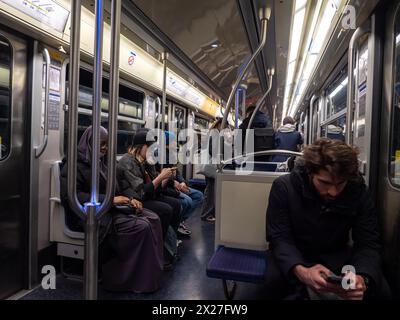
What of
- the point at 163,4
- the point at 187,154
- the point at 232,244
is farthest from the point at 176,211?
the point at 187,154

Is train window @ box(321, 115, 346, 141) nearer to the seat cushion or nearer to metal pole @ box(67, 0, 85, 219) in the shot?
the seat cushion

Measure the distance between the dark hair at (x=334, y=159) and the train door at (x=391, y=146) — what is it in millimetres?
382

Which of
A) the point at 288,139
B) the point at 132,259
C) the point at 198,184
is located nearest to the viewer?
the point at 132,259

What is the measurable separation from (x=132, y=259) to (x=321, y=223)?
4.49 feet

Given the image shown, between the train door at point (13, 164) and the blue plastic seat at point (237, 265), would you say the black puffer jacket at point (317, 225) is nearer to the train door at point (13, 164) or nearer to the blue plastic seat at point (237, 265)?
the blue plastic seat at point (237, 265)

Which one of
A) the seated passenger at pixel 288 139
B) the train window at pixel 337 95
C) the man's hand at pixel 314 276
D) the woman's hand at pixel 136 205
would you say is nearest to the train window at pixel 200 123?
the seated passenger at pixel 288 139

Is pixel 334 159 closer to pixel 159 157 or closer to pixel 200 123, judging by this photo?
pixel 159 157

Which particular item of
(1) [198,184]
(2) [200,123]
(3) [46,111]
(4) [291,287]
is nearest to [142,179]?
(3) [46,111]

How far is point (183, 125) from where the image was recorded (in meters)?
5.74

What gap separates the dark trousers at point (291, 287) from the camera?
133 cm

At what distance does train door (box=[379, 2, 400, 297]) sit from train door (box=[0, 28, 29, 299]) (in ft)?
7.68

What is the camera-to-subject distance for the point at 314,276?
49.6 inches

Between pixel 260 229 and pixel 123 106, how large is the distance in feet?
7.64
